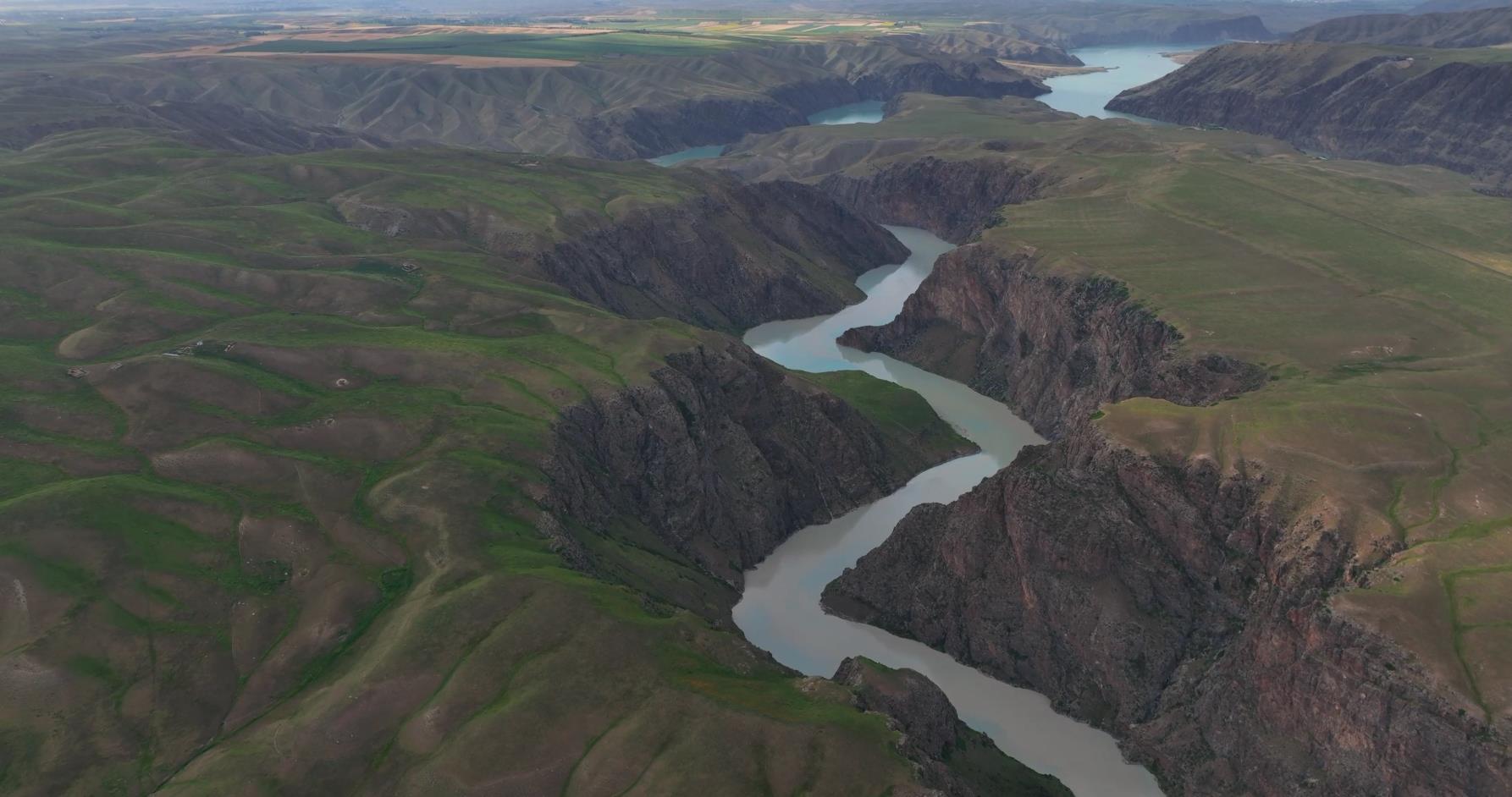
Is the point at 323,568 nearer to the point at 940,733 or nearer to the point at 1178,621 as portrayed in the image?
the point at 940,733

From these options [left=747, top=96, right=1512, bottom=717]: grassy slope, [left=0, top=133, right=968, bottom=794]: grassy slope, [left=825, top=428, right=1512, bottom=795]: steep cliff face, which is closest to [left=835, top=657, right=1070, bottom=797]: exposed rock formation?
[left=0, top=133, right=968, bottom=794]: grassy slope

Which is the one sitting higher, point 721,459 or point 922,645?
point 721,459

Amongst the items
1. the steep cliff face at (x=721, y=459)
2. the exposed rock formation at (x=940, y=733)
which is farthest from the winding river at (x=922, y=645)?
the exposed rock formation at (x=940, y=733)

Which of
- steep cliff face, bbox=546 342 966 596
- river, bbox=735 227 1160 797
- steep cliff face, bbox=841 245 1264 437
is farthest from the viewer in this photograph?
steep cliff face, bbox=841 245 1264 437

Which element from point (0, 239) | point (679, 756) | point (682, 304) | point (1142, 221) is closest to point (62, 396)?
point (0, 239)

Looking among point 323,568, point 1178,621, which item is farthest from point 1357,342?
point 323,568

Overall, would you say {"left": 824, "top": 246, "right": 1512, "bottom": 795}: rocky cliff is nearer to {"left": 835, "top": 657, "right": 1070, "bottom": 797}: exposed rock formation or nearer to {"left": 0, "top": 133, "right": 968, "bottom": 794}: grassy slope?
{"left": 835, "top": 657, "right": 1070, "bottom": 797}: exposed rock formation

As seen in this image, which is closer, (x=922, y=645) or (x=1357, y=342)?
(x=922, y=645)
